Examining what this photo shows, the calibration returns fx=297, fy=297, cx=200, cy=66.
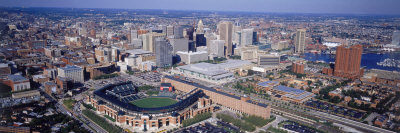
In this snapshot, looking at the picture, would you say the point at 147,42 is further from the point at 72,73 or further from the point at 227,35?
the point at 72,73

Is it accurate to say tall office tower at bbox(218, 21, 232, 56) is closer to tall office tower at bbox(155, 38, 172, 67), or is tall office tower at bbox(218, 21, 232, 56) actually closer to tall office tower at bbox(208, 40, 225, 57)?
tall office tower at bbox(208, 40, 225, 57)

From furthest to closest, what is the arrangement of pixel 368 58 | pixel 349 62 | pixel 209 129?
pixel 368 58 → pixel 349 62 → pixel 209 129

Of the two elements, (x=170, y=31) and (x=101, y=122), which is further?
(x=170, y=31)

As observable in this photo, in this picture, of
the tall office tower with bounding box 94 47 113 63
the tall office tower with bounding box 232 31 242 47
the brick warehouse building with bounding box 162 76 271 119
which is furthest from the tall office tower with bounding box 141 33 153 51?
the brick warehouse building with bounding box 162 76 271 119

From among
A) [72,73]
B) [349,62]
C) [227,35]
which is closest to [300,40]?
[227,35]

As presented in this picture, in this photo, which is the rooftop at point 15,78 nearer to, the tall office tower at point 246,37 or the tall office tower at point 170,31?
the tall office tower at point 170,31

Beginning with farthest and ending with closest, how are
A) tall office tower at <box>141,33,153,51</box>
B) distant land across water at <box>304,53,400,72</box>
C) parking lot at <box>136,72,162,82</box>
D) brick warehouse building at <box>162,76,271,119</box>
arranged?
tall office tower at <box>141,33,153,51</box>
distant land across water at <box>304,53,400,72</box>
parking lot at <box>136,72,162,82</box>
brick warehouse building at <box>162,76,271,119</box>

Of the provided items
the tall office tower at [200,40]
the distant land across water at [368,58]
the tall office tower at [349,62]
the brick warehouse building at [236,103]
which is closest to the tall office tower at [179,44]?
the tall office tower at [200,40]

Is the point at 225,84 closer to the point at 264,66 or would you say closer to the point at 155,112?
the point at 264,66
